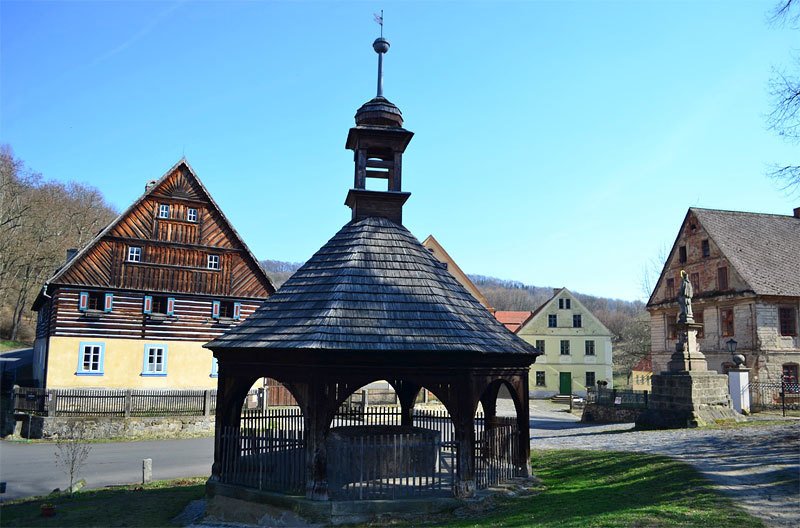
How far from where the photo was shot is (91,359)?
2686cm

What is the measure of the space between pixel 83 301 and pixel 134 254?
2977 mm

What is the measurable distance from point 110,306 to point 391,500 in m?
21.8

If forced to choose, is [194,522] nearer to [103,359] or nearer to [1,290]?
[103,359]

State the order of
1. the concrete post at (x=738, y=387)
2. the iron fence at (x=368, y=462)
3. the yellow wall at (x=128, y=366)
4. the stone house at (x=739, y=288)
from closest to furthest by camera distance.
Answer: the iron fence at (x=368, y=462), the concrete post at (x=738, y=387), the yellow wall at (x=128, y=366), the stone house at (x=739, y=288)

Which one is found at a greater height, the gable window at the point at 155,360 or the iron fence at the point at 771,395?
the gable window at the point at 155,360

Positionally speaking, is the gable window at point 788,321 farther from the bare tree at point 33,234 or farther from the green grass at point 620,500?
the bare tree at point 33,234

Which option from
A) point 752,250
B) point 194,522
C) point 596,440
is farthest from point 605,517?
point 752,250

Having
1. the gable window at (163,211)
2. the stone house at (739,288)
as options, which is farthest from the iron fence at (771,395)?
the gable window at (163,211)

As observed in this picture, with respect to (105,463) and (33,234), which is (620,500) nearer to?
(105,463)

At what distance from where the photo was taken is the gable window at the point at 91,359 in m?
26.6

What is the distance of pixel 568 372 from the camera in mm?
45969

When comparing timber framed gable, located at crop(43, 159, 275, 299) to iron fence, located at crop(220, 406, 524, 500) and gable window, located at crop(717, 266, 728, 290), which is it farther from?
gable window, located at crop(717, 266, 728, 290)

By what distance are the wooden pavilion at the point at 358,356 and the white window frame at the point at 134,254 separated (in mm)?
18273

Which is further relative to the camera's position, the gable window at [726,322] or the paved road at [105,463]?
the gable window at [726,322]
